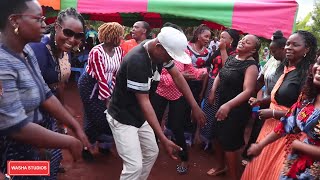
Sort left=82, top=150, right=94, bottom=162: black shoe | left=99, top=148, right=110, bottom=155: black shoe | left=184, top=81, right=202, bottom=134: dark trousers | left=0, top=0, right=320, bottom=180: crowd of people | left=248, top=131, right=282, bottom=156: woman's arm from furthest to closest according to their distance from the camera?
left=184, top=81, right=202, bottom=134: dark trousers < left=99, top=148, right=110, bottom=155: black shoe < left=82, top=150, right=94, bottom=162: black shoe < left=248, top=131, right=282, bottom=156: woman's arm < left=0, top=0, right=320, bottom=180: crowd of people

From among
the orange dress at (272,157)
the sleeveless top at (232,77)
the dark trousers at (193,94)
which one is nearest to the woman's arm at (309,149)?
the orange dress at (272,157)

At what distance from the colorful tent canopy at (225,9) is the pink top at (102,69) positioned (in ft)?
6.32

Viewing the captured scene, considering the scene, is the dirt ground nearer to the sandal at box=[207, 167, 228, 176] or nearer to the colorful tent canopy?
the sandal at box=[207, 167, 228, 176]

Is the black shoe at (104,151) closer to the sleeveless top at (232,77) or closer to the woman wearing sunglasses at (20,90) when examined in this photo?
the sleeveless top at (232,77)

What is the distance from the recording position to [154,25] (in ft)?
23.6

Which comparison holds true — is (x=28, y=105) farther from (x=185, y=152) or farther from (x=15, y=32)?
(x=185, y=152)

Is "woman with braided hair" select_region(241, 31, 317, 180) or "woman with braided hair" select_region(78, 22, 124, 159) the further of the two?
"woman with braided hair" select_region(78, 22, 124, 159)

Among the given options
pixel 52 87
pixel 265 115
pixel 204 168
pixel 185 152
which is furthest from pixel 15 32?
A: pixel 204 168

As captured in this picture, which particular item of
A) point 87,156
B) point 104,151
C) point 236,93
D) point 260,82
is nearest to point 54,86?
point 87,156

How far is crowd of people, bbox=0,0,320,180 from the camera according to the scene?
5.31 ft

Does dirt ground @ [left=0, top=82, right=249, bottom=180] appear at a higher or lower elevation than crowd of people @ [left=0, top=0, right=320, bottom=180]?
lower

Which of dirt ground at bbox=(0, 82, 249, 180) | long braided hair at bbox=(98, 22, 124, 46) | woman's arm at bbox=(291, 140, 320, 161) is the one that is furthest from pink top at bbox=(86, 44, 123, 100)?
woman's arm at bbox=(291, 140, 320, 161)

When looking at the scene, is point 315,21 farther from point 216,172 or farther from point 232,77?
point 232,77

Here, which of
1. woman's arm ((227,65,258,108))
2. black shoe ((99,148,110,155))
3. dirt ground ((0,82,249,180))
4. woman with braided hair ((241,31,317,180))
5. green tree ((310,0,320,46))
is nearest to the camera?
woman with braided hair ((241,31,317,180))
